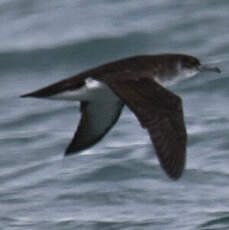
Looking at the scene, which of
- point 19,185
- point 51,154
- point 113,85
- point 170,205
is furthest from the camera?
point 51,154

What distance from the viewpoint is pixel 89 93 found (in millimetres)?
8836

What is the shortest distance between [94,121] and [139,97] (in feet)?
4.59

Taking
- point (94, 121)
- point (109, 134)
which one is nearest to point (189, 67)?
point (94, 121)

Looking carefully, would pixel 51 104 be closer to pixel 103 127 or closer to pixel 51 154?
pixel 51 154

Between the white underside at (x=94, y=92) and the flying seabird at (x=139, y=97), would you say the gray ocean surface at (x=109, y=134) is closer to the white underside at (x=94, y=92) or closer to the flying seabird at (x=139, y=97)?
the flying seabird at (x=139, y=97)

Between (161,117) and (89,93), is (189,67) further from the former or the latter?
(161,117)

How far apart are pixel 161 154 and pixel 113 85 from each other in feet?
2.96

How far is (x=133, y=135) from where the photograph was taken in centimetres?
1183

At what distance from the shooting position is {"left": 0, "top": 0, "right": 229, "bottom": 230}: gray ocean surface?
989 cm

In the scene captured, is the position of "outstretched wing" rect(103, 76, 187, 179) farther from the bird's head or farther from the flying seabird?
the bird's head

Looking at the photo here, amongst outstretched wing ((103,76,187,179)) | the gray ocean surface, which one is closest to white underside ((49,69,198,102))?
outstretched wing ((103,76,187,179))

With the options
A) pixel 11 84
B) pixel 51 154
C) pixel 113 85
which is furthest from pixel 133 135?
pixel 113 85

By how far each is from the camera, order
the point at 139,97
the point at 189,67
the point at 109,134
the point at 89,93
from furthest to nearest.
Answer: the point at 109,134, the point at 189,67, the point at 89,93, the point at 139,97

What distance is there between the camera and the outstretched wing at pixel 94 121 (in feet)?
31.1
